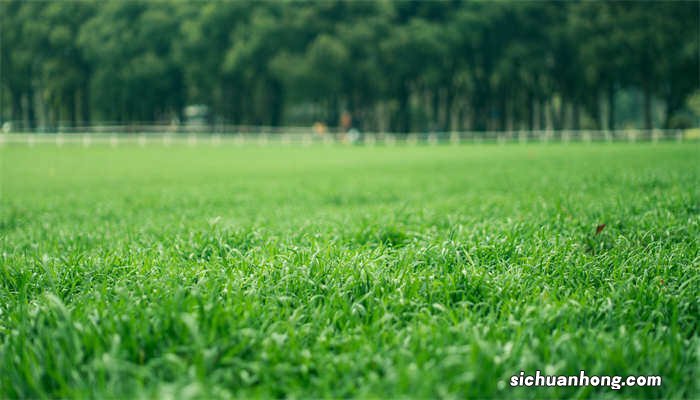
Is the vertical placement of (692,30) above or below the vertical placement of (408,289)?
above

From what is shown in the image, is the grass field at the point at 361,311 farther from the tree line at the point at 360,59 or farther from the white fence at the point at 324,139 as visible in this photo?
the tree line at the point at 360,59

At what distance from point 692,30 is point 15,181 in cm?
4963

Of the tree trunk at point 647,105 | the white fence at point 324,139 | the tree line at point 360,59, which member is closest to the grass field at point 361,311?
the white fence at point 324,139

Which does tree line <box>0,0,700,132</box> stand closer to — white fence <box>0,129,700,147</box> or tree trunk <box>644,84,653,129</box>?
tree trunk <box>644,84,653,129</box>

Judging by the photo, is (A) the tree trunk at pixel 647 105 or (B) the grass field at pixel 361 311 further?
(A) the tree trunk at pixel 647 105

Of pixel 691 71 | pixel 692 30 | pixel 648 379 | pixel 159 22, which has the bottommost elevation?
A: pixel 648 379

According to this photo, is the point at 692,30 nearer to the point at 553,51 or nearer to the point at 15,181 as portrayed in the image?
the point at 553,51

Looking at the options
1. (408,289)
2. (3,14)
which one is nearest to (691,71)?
(408,289)

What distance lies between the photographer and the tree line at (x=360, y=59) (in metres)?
49.5

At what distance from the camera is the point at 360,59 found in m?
55.3

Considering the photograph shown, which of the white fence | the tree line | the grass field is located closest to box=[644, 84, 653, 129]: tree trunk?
the tree line

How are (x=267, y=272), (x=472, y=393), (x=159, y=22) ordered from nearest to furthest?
1. (x=472, y=393)
2. (x=267, y=272)
3. (x=159, y=22)

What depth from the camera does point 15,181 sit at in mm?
16062

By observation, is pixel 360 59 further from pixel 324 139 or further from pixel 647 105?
pixel 647 105
